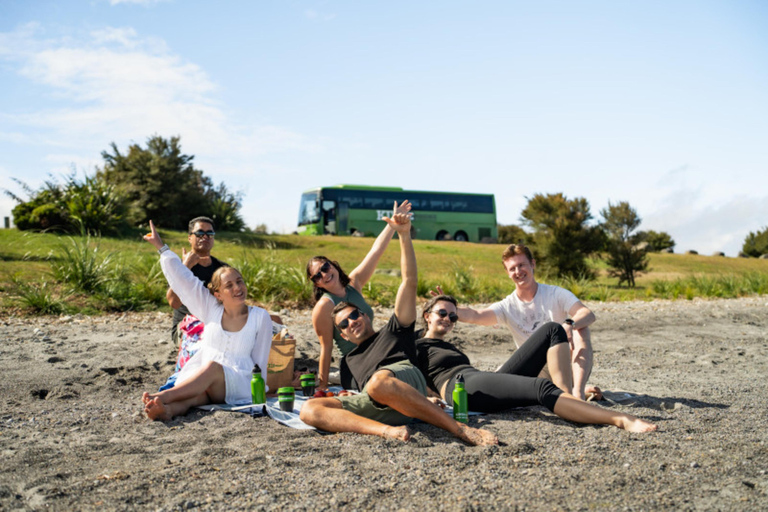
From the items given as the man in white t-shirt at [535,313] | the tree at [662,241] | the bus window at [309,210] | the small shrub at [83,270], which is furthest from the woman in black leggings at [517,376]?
the tree at [662,241]

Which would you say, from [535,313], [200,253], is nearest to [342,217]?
[200,253]

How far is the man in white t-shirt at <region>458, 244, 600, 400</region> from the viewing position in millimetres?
4836

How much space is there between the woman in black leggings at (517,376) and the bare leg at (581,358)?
0.78 ft

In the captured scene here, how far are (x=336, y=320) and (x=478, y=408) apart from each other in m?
1.12

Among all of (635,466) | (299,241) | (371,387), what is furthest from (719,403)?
(299,241)

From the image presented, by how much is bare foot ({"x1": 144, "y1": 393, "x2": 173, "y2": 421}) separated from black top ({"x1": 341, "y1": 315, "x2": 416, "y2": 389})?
4.10 feet

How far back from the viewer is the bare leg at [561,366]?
4.54 metres

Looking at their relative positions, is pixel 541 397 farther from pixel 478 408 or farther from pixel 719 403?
pixel 719 403

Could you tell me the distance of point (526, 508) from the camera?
286cm

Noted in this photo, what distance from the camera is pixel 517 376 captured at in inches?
175

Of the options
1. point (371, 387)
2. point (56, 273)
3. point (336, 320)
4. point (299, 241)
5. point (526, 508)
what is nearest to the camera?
point (526, 508)

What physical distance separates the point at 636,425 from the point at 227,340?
2747mm

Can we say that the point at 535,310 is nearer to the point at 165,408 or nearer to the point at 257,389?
the point at 257,389

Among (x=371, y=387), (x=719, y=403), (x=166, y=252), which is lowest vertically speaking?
(x=719, y=403)
